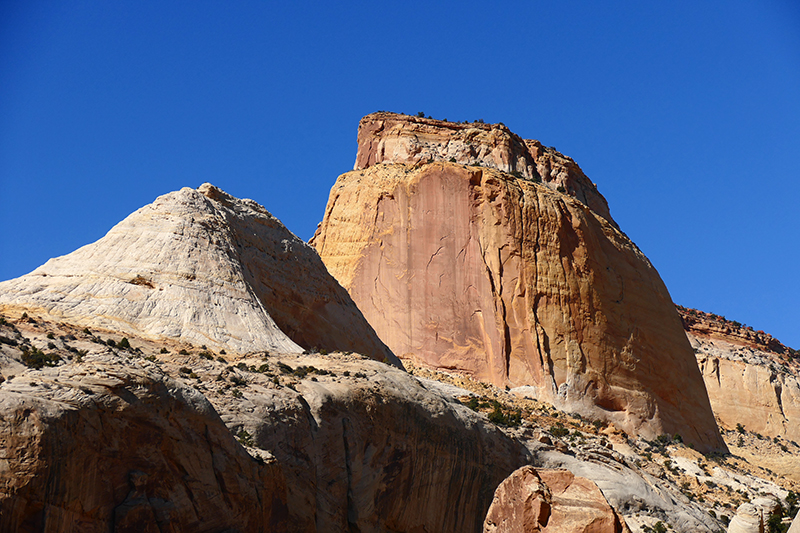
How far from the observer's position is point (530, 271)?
58094 millimetres

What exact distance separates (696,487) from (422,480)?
804 inches

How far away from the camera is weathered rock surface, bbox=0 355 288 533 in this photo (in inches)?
642

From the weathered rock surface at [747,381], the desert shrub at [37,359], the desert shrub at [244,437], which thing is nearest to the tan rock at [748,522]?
the desert shrub at [244,437]

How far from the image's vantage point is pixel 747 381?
85.2 metres

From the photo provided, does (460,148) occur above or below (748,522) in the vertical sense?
above

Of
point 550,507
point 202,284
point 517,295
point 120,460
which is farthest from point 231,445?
point 517,295

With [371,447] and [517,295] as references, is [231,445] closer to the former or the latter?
[371,447]

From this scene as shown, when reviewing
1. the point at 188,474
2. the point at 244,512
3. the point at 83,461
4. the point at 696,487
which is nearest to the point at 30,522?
the point at 83,461

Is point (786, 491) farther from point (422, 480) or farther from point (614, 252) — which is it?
point (422, 480)

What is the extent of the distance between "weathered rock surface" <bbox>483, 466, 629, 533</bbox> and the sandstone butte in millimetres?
35647

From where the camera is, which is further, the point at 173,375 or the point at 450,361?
the point at 450,361

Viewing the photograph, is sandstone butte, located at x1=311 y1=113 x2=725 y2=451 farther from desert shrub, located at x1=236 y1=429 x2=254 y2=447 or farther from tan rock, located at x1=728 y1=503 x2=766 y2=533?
tan rock, located at x1=728 y1=503 x2=766 y2=533

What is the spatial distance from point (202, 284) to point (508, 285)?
1115 inches

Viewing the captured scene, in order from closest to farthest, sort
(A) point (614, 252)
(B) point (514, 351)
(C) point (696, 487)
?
(C) point (696, 487), (B) point (514, 351), (A) point (614, 252)
